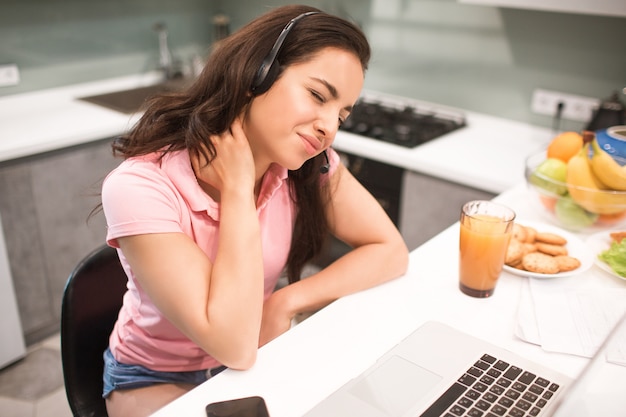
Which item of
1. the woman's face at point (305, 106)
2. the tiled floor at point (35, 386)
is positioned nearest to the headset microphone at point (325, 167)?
the woman's face at point (305, 106)

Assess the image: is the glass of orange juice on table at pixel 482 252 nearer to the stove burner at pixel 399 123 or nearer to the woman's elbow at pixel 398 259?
the woman's elbow at pixel 398 259

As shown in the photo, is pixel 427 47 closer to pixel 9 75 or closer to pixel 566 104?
pixel 566 104

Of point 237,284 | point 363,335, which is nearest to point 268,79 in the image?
point 237,284

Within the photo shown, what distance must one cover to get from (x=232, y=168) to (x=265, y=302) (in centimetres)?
30

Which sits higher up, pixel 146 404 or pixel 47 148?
pixel 47 148

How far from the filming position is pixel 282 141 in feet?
3.41

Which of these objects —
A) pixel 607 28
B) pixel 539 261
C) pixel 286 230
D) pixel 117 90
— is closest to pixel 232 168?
pixel 286 230

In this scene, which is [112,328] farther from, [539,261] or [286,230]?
[539,261]

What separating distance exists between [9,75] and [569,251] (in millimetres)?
2322

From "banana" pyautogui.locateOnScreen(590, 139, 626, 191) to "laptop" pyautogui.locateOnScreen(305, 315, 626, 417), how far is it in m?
0.52

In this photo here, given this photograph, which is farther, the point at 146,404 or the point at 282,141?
the point at 146,404

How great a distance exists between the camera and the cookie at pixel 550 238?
1.25 m

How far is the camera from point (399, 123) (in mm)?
2381

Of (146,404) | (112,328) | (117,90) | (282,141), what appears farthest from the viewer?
(117,90)
